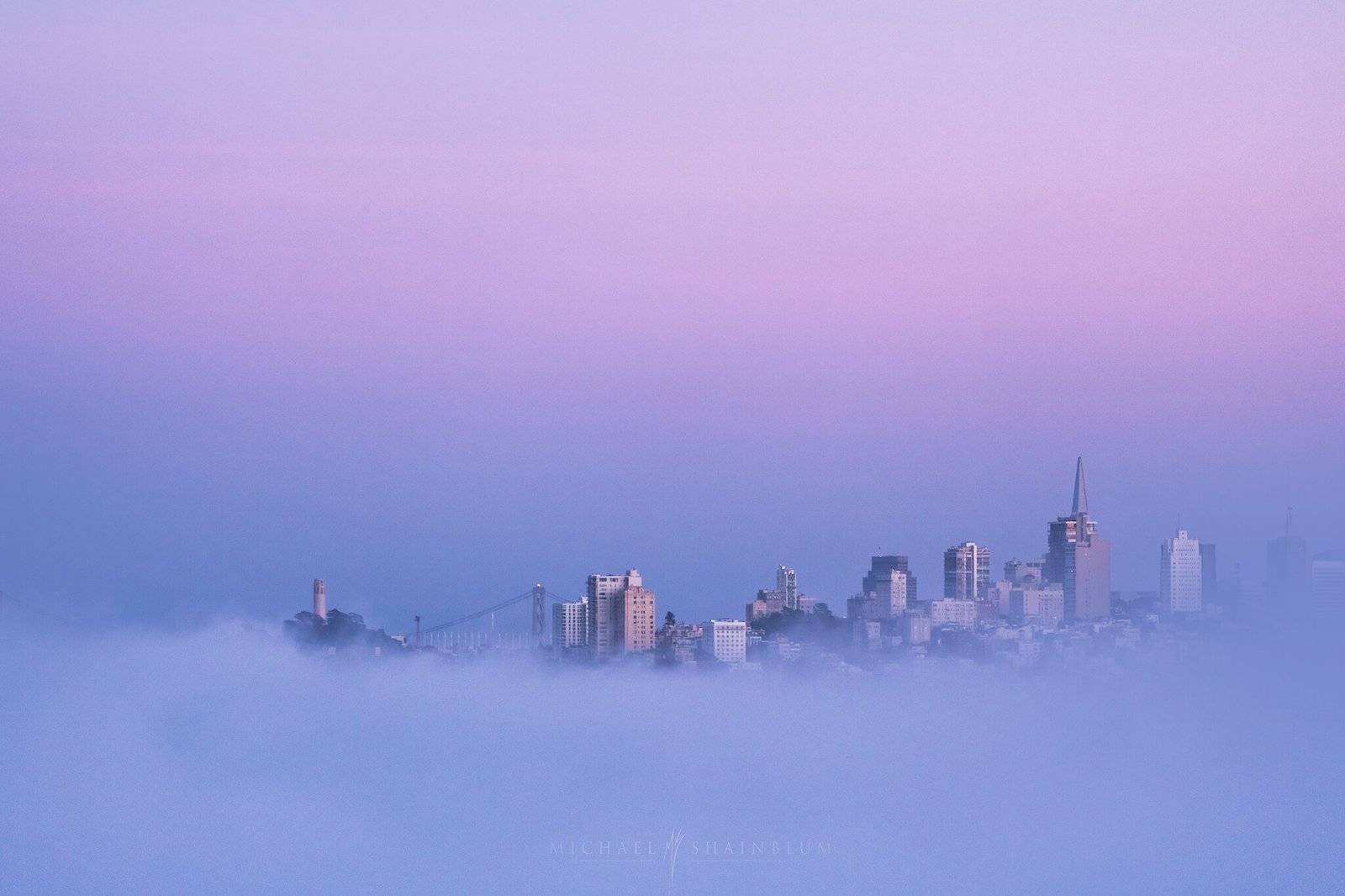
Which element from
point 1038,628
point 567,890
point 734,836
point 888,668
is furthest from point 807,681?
point 567,890

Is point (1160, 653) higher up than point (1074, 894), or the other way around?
point (1160, 653)

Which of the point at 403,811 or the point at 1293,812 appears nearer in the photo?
the point at 403,811

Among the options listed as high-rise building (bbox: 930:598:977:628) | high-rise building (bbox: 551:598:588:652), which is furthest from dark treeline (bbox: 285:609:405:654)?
high-rise building (bbox: 930:598:977:628)

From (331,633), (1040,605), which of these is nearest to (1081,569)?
(1040,605)

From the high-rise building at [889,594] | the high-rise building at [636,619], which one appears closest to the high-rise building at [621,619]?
the high-rise building at [636,619]

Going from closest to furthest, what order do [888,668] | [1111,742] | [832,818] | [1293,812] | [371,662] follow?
[832,818] → [1293,812] → [1111,742] → [371,662] → [888,668]

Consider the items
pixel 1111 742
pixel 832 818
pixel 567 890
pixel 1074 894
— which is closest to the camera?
pixel 567 890

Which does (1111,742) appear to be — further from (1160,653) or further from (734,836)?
(734,836)
